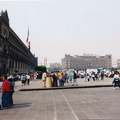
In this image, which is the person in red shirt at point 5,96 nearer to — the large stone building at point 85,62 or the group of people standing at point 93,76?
the group of people standing at point 93,76

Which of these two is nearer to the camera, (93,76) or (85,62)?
(93,76)

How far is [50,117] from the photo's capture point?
602 cm

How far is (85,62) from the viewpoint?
→ 185 metres

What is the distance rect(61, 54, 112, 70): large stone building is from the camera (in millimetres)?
183125

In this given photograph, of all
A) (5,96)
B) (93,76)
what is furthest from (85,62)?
(5,96)

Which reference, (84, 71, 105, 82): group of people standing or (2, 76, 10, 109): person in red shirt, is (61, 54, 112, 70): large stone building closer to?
(84, 71, 105, 82): group of people standing

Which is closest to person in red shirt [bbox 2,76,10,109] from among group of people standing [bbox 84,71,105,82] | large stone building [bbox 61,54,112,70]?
group of people standing [bbox 84,71,105,82]

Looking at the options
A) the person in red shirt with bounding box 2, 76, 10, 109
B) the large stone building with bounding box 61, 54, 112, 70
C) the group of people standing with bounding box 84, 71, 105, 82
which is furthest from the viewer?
the large stone building with bounding box 61, 54, 112, 70

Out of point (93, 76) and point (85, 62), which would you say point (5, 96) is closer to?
point (93, 76)

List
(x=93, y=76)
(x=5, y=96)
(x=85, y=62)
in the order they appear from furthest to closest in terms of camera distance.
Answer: (x=85, y=62)
(x=93, y=76)
(x=5, y=96)

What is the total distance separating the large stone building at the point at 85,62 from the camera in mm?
183125

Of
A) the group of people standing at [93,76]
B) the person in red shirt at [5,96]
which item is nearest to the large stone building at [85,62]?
the group of people standing at [93,76]

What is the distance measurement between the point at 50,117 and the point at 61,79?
37.7ft

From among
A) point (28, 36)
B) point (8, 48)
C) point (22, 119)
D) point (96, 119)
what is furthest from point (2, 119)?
point (28, 36)
